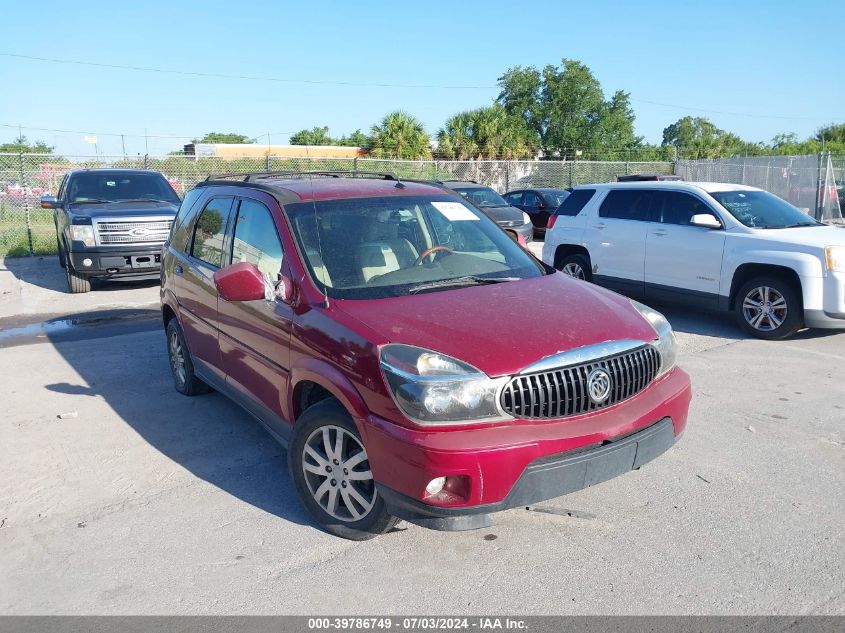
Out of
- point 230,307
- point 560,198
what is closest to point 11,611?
point 230,307

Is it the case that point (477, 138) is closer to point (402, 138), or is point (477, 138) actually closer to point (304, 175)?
point (402, 138)

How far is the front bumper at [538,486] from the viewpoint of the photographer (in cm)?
313

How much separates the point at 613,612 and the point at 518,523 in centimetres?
84

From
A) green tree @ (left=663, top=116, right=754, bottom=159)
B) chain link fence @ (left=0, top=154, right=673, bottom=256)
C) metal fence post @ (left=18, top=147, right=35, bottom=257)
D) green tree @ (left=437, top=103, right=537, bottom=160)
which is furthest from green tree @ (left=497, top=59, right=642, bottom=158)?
metal fence post @ (left=18, top=147, right=35, bottom=257)

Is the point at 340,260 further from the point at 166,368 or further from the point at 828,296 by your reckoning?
the point at 828,296

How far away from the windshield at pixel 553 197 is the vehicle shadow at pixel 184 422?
1359cm

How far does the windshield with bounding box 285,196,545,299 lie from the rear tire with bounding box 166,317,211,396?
6.99 feet

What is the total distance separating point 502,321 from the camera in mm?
3541

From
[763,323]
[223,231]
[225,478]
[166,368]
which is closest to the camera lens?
[225,478]

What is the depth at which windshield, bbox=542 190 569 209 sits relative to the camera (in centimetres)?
1944

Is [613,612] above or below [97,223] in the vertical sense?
below

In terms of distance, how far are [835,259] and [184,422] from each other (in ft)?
21.0

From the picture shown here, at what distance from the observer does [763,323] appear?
309 inches

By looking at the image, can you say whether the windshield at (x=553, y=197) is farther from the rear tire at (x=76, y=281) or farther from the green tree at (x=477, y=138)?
the green tree at (x=477, y=138)
